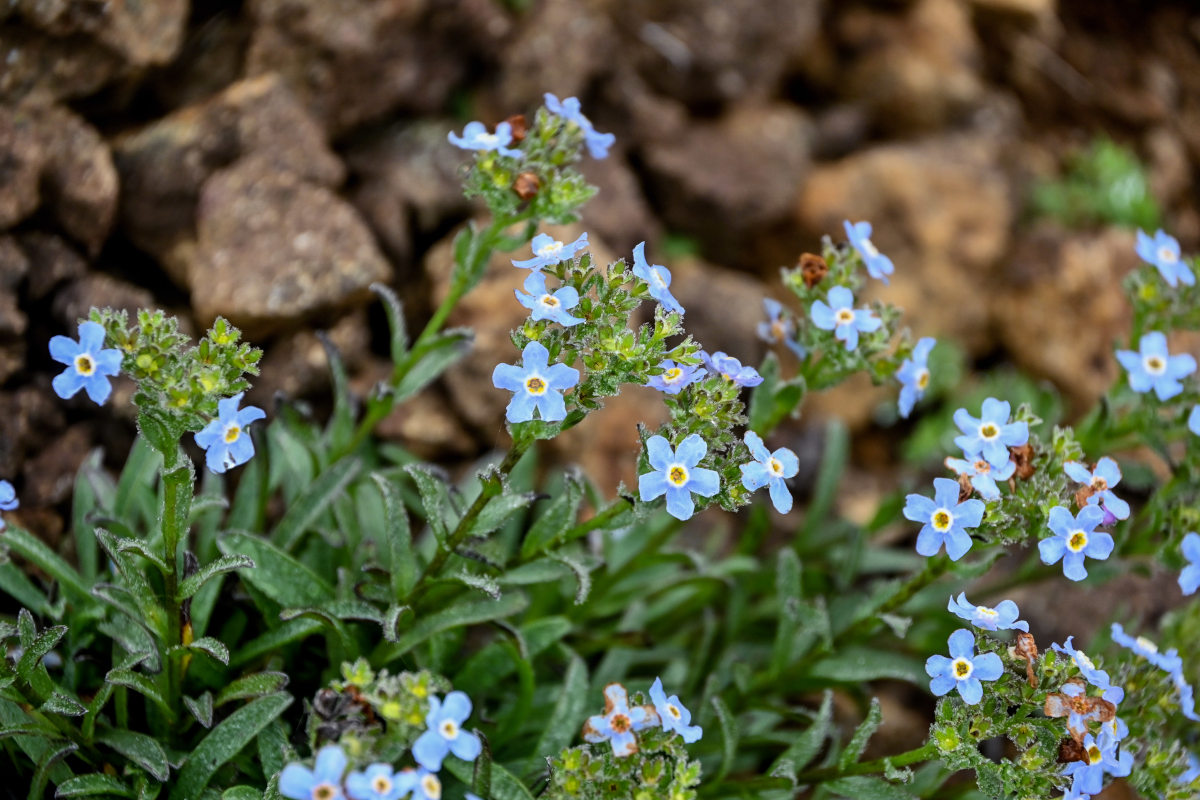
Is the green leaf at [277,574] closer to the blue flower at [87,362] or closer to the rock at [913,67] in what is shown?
the blue flower at [87,362]

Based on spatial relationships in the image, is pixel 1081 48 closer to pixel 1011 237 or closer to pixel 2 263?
pixel 1011 237

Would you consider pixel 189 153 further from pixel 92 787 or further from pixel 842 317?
pixel 842 317

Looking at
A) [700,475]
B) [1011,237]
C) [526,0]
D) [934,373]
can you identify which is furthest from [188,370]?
[1011,237]

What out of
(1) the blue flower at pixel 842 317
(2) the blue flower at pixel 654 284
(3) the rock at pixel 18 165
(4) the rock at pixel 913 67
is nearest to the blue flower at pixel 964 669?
(1) the blue flower at pixel 842 317

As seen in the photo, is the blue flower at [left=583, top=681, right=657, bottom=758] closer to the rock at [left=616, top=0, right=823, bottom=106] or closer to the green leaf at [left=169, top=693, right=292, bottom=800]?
the green leaf at [left=169, top=693, right=292, bottom=800]

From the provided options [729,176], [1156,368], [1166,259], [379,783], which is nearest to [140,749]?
[379,783]

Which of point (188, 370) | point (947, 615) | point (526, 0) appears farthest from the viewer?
point (526, 0)
